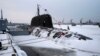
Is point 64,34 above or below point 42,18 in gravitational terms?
below

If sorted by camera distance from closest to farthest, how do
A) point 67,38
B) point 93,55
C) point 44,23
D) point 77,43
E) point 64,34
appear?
point 93,55
point 77,43
point 67,38
point 64,34
point 44,23

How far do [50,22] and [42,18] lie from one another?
1.79 metres

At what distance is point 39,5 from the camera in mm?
39375

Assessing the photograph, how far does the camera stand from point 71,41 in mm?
16906

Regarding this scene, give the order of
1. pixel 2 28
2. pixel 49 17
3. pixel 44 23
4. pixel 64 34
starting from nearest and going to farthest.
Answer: pixel 64 34 → pixel 49 17 → pixel 44 23 → pixel 2 28

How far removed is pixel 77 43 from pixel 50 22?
41.6 feet

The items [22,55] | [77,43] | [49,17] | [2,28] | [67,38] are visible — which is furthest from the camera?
[2,28]

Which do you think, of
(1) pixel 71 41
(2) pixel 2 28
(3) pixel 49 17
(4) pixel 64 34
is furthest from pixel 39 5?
(1) pixel 71 41

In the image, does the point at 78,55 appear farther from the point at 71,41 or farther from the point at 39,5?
the point at 39,5

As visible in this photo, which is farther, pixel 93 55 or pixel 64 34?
pixel 64 34

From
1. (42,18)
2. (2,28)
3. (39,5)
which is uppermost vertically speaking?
(39,5)

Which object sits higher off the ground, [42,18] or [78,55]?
[42,18]

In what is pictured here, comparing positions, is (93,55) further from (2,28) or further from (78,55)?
(2,28)

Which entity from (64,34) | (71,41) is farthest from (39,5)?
(71,41)
